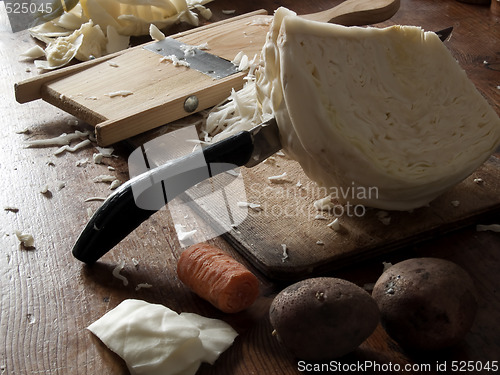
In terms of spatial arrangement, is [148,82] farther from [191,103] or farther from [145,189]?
[145,189]

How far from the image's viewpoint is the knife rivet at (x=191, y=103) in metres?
1.94

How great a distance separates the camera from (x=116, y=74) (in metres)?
2.14

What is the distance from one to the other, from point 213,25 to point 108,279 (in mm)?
1342

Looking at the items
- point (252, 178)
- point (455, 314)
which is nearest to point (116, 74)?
point (252, 178)

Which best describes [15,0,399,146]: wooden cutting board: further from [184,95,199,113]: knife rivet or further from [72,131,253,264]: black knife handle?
[72,131,253,264]: black knife handle

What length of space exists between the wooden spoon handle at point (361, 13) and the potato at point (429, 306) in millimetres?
1311

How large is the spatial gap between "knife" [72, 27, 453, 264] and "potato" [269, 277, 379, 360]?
1.31 ft

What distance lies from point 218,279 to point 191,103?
0.79 m

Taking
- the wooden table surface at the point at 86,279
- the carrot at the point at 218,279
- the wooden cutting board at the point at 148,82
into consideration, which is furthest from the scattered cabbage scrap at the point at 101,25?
the carrot at the point at 218,279

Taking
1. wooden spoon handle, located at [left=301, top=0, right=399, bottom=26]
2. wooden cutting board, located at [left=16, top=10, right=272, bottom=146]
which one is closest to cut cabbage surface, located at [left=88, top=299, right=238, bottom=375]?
wooden cutting board, located at [left=16, top=10, right=272, bottom=146]

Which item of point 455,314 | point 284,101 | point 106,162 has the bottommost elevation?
point 106,162

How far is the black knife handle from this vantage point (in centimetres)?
138

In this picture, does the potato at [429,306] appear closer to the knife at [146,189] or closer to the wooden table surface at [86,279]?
the wooden table surface at [86,279]

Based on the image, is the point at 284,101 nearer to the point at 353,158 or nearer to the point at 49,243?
the point at 353,158
